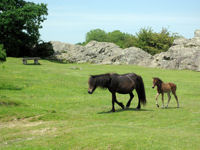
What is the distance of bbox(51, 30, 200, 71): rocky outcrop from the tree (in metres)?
6.80

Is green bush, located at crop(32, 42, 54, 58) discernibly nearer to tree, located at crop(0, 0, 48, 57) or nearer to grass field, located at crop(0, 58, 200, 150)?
tree, located at crop(0, 0, 48, 57)

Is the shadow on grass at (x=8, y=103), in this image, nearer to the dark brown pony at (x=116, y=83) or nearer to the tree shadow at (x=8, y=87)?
the dark brown pony at (x=116, y=83)

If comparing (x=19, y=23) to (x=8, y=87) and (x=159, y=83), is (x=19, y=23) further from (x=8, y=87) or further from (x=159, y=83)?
(x=159, y=83)

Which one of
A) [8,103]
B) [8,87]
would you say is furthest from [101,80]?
[8,87]

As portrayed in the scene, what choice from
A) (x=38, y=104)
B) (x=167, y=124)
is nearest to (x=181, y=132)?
(x=167, y=124)

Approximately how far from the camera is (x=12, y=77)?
1441 inches

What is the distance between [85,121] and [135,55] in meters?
46.1

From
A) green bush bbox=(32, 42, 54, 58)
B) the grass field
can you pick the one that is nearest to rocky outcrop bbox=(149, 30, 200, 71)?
green bush bbox=(32, 42, 54, 58)

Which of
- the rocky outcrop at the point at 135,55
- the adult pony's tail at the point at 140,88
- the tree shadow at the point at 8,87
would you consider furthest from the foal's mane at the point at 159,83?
the rocky outcrop at the point at 135,55

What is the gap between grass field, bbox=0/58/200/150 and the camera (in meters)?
12.1

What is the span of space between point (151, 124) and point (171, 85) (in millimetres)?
6021

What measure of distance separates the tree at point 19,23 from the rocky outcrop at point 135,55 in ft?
22.3

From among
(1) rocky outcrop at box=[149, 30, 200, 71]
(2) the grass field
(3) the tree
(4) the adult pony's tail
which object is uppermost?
(3) the tree

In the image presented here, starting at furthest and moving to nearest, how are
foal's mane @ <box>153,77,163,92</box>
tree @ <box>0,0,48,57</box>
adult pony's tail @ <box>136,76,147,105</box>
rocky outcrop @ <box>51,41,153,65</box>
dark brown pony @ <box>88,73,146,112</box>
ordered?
rocky outcrop @ <box>51,41,153,65</box> → tree @ <box>0,0,48,57</box> → adult pony's tail @ <box>136,76,147,105</box> → foal's mane @ <box>153,77,163,92</box> → dark brown pony @ <box>88,73,146,112</box>
